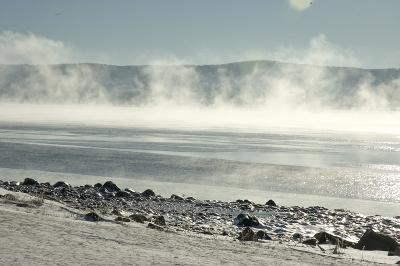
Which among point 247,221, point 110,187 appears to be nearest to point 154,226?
point 247,221

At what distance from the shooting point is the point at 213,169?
38.3 metres

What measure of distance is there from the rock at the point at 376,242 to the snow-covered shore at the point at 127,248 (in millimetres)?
475

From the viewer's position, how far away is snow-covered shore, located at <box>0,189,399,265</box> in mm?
10688

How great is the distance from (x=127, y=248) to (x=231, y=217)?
9825mm

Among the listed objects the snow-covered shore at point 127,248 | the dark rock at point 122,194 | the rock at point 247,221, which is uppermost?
the snow-covered shore at point 127,248

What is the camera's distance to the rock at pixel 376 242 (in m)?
14.5

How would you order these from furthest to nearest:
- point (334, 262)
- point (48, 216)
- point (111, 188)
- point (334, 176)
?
point (334, 176) < point (111, 188) < point (48, 216) < point (334, 262)

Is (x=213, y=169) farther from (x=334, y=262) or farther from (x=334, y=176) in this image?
(x=334, y=262)

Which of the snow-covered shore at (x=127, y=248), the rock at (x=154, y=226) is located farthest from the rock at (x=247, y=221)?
the snow-covered shore at (x=127, y=248)

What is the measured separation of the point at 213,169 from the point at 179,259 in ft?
89.5

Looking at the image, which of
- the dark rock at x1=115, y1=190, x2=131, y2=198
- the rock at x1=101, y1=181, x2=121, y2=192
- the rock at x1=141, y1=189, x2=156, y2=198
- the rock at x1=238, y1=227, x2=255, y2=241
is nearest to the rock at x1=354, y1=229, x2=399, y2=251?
the rock at x1=238, y1=227, x2=255, y2=241

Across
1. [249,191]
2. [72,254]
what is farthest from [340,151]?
[72,254]

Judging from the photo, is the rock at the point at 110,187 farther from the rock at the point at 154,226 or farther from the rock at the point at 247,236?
the rock at the point at 247,236

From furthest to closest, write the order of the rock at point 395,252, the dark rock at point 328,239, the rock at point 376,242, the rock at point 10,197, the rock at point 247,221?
the rock at point 247,221 → the rock at point 10,197 → the dark rock at point 328,239 → the rock at point 376,242 → the rock at point 395,252
